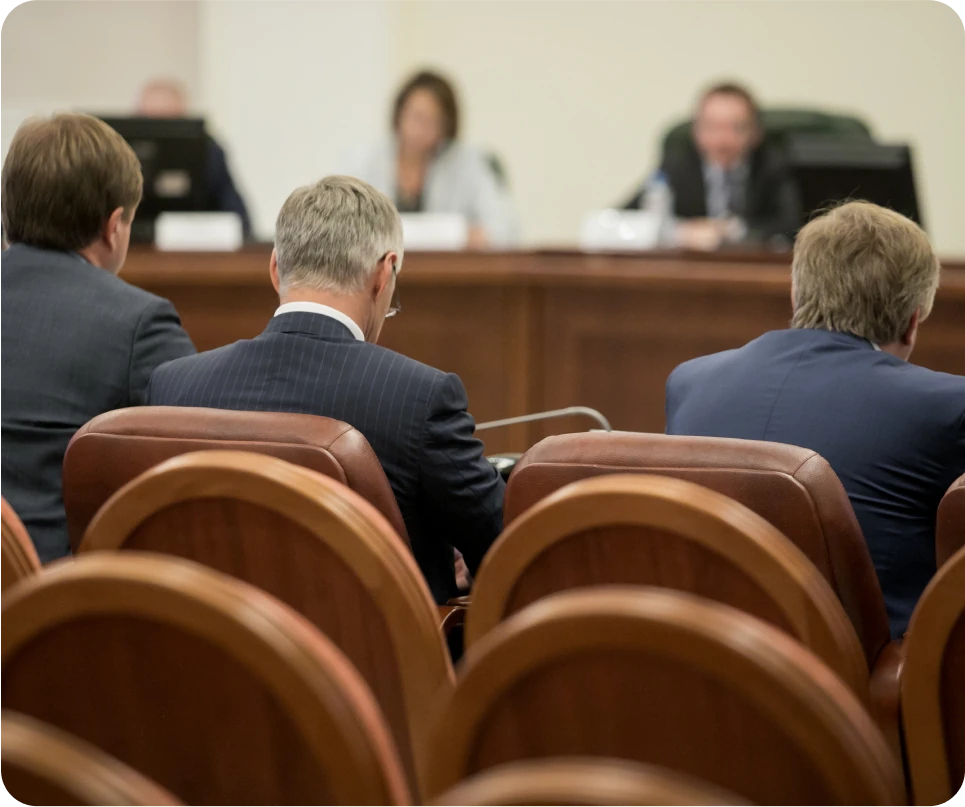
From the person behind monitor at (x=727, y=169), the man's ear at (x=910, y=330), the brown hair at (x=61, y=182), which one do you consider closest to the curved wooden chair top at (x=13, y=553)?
the brown hair at (x=61, y=182)

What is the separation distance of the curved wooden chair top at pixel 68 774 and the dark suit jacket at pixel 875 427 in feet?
4.42

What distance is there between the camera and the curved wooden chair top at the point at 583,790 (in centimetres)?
69

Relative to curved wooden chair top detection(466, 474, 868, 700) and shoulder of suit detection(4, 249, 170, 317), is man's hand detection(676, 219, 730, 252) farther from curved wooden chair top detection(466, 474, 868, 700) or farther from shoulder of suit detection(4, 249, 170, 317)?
curved wooden chair top detection(466, 474, 868, 700)

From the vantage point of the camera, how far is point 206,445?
1528 mm

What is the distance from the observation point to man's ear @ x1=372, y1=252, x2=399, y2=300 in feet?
6.75

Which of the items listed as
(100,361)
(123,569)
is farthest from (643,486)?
(100,361)

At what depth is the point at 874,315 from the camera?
6.72 feet

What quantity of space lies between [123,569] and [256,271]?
3.07m

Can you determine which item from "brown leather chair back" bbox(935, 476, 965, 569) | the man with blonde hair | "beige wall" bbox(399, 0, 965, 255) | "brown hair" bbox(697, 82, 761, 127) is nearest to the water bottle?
"brown hair" bbox(697, 82, 761, 127)

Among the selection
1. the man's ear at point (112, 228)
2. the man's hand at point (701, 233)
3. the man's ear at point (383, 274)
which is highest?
the man's ear at point (112, 228)

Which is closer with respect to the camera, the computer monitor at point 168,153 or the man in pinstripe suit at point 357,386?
the man in pinstripe suit at point 357,386

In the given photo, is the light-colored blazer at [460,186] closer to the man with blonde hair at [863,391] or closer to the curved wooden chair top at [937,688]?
the man with blonde hair at [863,391]

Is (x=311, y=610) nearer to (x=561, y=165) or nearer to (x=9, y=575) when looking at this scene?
(x=9, y=575)

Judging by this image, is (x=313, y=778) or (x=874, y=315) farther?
(x=874, y=315)
